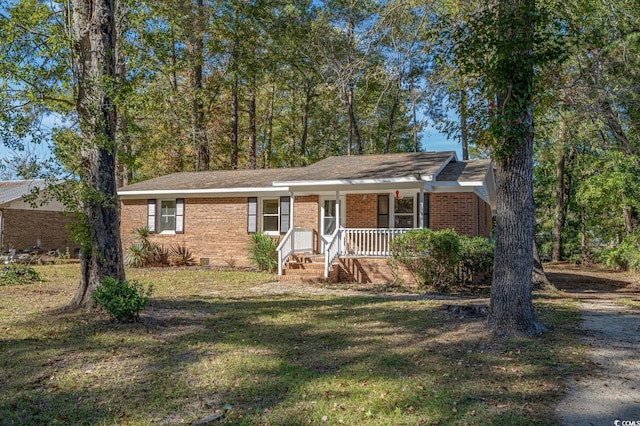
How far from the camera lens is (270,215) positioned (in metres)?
18.6

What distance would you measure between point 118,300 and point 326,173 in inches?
392

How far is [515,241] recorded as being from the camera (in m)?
6.69

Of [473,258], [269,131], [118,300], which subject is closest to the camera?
[118,300]

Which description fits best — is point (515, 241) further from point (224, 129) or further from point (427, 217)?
point (224, 129)

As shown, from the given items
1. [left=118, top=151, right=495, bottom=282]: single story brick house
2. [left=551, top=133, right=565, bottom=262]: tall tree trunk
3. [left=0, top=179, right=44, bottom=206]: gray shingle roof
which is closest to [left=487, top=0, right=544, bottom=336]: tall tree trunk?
[left=118, top=151, right=495, bottom=282]: single story brick house

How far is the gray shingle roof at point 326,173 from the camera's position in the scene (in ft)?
50.3

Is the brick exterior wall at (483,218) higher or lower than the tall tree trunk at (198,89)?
lower

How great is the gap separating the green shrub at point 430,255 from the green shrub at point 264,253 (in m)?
5.01

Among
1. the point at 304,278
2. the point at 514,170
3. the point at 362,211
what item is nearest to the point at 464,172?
the point at 362,211

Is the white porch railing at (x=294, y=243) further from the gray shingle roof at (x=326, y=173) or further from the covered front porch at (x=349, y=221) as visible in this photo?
the gray shingle roof at (x=326, y=173)

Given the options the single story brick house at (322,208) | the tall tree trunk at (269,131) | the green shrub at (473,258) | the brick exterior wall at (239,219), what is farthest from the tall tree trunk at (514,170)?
the tall tree trunk at (269,131)

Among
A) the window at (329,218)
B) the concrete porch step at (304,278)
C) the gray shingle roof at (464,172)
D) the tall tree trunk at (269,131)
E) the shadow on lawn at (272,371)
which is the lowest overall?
the shadow on lawn at (272,371)

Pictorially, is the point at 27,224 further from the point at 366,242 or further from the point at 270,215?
the point at 366,242

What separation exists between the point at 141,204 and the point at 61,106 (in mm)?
12710
